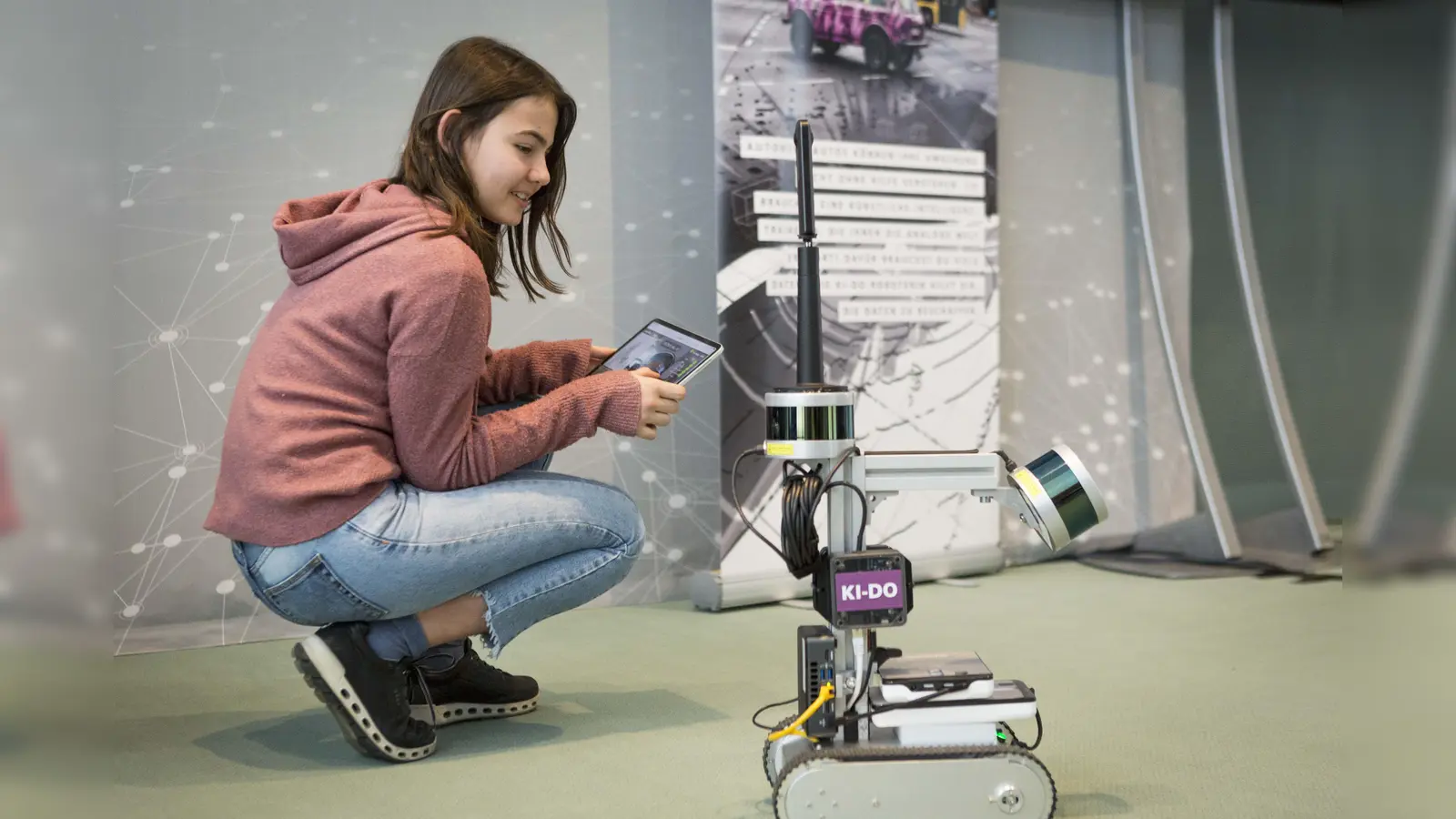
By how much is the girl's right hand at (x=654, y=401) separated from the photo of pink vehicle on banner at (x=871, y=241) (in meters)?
1.03

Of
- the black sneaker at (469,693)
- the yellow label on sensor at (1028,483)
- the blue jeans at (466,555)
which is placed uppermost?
the yellow label on sensor at (1028,483)

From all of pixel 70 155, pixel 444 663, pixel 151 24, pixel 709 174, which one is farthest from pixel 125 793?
pixel 709 174

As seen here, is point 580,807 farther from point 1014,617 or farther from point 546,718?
point 1014,617

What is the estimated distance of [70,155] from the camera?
33 centimetres

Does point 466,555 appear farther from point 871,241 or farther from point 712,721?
point 871,241

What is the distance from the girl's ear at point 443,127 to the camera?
61.3 inches

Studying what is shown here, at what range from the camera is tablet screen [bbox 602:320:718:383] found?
1741mm

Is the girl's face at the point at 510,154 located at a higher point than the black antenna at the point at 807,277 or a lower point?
higher

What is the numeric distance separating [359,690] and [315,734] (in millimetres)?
242

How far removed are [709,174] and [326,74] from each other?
894 millimetres

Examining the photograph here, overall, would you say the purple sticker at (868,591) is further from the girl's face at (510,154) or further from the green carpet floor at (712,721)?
the girl's face at (510,154)

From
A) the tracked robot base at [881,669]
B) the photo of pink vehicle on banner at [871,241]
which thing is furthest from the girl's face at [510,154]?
the photo of pink vehicle on banner at [871,241]

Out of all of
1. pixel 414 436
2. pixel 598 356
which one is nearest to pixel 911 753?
pixel 414 436

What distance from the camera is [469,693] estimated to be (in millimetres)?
1744
